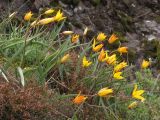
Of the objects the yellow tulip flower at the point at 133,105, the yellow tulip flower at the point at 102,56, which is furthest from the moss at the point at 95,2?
the yellow tulip flower at the point at 133,105

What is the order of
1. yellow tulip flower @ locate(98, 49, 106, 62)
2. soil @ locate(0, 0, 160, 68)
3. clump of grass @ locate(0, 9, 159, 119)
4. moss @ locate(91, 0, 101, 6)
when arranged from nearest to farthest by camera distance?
1. clump of grass @ locate(0, 9, 159, 119)
2. yellow tulip flower @ locate(98, 49, 106, 62)
3. soil @ locate(0, 0, 160, 68)
4. moss @ locate(91, 0, 101, 6)

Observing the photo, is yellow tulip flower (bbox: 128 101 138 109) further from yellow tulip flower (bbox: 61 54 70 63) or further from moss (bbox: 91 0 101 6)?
moss (bbox: 91 0 101 6)

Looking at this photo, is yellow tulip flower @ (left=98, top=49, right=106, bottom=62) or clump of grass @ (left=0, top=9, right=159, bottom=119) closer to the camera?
clump of grass @ (left=0, top=9, right=159, bottom=119)

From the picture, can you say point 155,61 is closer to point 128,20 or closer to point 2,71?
point 128,20

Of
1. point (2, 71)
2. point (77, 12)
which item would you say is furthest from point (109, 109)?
→ point (77, 12)

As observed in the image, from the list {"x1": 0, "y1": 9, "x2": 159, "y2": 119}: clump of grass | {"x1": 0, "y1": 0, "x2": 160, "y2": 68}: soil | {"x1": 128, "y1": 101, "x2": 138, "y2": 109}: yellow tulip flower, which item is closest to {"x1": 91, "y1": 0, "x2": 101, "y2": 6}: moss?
{"x1": 0, "y1": 0, "x2": 160, "y2": 68}: soil

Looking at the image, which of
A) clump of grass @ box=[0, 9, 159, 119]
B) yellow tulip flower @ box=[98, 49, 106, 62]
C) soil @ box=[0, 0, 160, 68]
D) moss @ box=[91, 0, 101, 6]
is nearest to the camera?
clump of grass @ box=[0, 9, 159, 119]

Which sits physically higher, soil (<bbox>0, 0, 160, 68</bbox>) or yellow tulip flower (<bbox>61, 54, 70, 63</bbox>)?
yellow tulip flower (<bbox>61, 54, 70, 63</bbox>)

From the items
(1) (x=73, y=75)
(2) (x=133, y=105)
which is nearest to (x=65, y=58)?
(1) (x=73, y=75)

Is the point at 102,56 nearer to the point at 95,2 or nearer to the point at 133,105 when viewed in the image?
the point at 133,105
